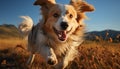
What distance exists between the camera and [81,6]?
8.09 m

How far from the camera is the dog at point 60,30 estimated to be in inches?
262

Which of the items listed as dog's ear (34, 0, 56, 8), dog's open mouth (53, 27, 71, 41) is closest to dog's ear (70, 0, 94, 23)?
dog's ear (34, 0, 56, 8)

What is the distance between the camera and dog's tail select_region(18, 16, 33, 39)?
346 inches

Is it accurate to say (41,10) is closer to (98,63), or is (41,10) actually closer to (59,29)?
(59,29)

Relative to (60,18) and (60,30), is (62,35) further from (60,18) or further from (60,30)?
(60,18)

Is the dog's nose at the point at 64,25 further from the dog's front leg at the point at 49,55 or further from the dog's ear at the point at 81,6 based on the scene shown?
the dog's ear at the point at 81,6

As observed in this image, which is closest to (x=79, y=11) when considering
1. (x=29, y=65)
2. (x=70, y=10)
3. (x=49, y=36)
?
(x=70, y=10)

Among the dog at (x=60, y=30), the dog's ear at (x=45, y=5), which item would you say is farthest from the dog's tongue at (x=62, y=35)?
the dog's ear at (x=45, y=5)

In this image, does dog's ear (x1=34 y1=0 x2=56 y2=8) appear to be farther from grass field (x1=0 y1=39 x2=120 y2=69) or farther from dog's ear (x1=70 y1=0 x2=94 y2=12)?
grass field (x1=0 y1=39 x2=120 y2=69)

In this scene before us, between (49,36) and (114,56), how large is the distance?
2.20 meters

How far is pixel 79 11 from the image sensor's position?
7918 millimetres

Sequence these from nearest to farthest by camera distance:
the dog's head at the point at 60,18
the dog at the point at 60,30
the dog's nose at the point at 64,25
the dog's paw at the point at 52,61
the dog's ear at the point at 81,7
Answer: the dog's paw at the point at 52,61
the dog's nose at the point at 64,25
the dog's head at the point at 60,18
the dog at the point at 60,30
the dog's ear at the point at 81,7

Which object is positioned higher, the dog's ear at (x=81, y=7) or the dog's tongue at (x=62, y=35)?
the dog's ear at (x=81, y=7)

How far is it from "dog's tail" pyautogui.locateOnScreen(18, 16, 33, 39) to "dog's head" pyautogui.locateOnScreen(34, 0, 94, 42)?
145 cm
